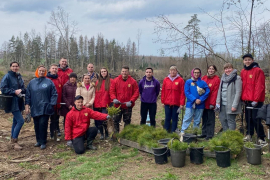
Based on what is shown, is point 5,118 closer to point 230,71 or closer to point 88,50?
point 230,71

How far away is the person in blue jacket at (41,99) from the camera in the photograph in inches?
225

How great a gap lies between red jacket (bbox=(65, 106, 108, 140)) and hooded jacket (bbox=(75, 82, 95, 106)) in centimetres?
54

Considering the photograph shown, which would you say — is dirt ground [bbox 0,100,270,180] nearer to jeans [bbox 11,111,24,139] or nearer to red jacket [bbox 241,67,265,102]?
jeans [bbox 11,111,24,139]

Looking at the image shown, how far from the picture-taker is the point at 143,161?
16.1ft

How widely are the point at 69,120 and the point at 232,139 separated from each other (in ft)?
11.6

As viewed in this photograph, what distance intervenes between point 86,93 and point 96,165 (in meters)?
2.07

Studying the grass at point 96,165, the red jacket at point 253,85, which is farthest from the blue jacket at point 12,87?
the red jacket at point 253,85

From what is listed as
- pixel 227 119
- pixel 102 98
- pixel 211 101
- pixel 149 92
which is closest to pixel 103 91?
pixel 102 98

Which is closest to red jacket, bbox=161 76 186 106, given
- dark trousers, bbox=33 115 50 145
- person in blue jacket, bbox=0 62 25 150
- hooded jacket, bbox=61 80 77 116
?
hooded jacket, bbox=61 80 77 116

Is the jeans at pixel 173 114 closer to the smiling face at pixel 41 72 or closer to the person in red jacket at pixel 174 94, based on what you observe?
the person in red jacket at pixel 174 94

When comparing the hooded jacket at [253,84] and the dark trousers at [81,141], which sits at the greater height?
the hooded jacket at [253,84]

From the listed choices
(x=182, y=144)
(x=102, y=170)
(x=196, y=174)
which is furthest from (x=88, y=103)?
(x=196, y=174)

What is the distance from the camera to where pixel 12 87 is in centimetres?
578

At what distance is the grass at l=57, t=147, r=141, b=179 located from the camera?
169 inches
